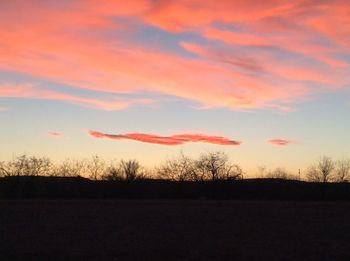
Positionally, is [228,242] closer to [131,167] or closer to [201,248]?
[201,248]

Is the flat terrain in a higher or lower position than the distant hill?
lower

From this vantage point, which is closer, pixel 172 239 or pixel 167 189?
pixel 172 239

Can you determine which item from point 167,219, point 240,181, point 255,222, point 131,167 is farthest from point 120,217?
point 131,167

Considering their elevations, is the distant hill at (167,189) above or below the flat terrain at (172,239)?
above

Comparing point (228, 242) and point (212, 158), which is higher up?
point (212, 158)

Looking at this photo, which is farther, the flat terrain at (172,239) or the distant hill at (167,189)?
the distant hill at (167,189)

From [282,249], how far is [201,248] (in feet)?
9.74

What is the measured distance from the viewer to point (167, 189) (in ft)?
305

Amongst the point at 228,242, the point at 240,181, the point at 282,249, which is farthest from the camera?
the point at 240,181

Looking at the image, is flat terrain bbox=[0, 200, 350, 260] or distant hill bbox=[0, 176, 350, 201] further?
distant hill bbox=[0, 176, 350, 201]

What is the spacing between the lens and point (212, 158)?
12038 cm

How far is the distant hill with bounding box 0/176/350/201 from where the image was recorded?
3484 inches

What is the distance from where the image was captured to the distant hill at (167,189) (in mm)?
88500

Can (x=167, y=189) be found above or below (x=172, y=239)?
above
